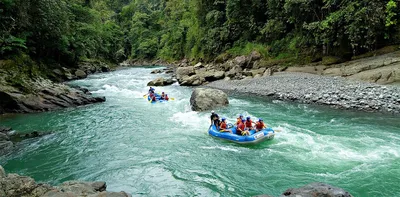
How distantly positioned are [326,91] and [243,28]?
15.4 m

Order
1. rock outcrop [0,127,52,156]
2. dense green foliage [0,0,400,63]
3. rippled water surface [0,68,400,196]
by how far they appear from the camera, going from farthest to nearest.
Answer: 1. dense green foliage [0,0,400,63]
2. rock outcrop [0,127,52,156]
3. rippled water surface [0,68,400,196]

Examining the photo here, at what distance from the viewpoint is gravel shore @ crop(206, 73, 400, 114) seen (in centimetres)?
1315

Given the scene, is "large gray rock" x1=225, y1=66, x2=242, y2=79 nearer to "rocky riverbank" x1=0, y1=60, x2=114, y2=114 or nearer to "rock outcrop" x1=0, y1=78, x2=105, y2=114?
"rock outcrop" x1=0, y1=78, x2=105, y2=114

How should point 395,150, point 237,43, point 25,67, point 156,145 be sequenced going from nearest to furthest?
point 395,150
point 156,145
point 25,67
point 237,43

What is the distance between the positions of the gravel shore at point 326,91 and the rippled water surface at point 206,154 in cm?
89

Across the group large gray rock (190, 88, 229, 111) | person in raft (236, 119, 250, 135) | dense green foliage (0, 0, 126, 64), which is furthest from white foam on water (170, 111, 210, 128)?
dense green foliage (0, 0, 126, 64)

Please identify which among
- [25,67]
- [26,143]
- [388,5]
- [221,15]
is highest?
[221,15]

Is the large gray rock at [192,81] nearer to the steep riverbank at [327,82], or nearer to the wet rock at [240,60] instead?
the steep riverbank at [327,82]

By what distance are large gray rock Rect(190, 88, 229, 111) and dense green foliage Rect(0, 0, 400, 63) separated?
828 cm

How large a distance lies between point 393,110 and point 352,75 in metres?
4.29

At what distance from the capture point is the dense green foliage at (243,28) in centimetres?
1633

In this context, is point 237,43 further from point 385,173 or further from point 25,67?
point 385,173

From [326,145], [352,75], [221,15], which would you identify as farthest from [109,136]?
[221,15]

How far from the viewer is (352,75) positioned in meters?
16.3
